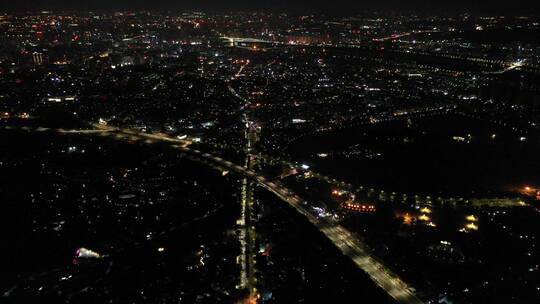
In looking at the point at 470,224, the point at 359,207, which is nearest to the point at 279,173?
the point at 359,207

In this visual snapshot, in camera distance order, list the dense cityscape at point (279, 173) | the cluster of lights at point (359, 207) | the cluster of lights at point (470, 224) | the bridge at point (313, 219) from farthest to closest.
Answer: the cluster of lights at point (359, 207), the cluster of lights at point (470, 224), the dense cityscape at point (279, 173), the bridge at point (313, 219)

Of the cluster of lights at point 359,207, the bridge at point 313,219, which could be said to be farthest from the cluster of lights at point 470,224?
the bridge at point 313,219

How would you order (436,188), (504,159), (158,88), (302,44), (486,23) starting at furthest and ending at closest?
(302,44), (486,23), (158,88), (504,159), (436,188)

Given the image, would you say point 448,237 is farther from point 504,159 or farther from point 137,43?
point 137,43

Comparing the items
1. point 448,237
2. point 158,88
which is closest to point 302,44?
point 158,88

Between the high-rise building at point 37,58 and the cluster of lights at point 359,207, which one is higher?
the high-rise building at point 37,58

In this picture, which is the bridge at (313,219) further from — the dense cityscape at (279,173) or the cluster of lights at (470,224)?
the cluster of lights at (470,224)

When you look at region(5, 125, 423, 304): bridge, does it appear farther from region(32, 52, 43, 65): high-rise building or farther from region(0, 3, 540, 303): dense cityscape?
region(32, 52, 43, 65): high-rise building
